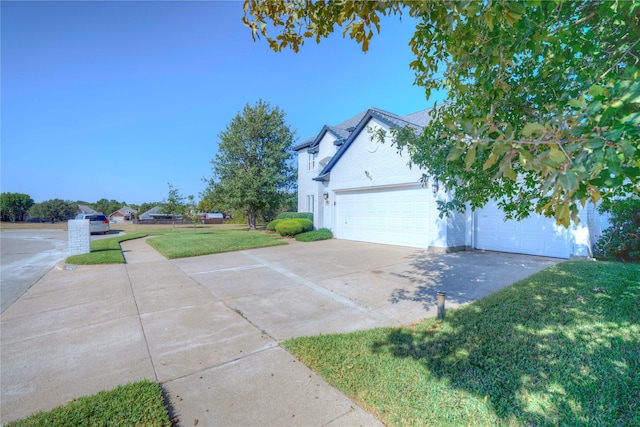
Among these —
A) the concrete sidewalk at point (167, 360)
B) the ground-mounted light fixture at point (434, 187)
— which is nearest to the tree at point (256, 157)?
the ground-mounted light fixture at point (434, 187)

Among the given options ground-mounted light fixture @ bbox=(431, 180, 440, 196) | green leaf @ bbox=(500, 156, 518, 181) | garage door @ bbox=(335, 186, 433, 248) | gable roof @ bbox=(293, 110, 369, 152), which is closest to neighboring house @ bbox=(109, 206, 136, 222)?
gable roof @ bbox=(293, 110, 369, 152)

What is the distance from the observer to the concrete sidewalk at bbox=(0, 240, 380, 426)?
98.1 inches

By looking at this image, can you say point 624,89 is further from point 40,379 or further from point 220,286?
point 220,286

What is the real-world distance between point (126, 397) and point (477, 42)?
442 cm

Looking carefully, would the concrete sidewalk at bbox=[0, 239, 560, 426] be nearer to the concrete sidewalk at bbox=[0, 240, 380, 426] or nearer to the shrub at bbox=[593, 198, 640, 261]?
the concrete sidewalk at bbox=[0, 240, 380, 426]

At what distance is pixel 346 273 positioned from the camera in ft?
24.5

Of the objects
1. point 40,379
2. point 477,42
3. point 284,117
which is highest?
point 284,117

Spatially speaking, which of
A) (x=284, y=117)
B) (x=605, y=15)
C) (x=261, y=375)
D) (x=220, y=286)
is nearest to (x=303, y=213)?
(x=284, y=117)

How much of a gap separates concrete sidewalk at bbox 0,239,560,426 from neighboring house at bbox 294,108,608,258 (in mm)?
1051

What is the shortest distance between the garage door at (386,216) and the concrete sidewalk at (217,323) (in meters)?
2.34

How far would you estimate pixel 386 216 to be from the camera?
12570 mm

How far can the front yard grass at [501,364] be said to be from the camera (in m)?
2.32

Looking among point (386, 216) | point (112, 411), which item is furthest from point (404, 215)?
point (112, 411)

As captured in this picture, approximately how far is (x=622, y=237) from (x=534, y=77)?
784 centimetres
